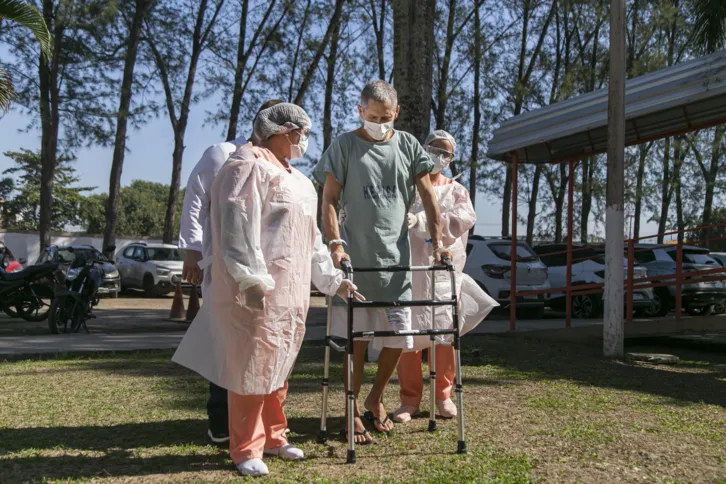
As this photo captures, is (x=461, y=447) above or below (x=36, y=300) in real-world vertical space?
below

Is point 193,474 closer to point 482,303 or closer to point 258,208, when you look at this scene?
point 258,208

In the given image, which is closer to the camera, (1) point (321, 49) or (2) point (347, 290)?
(2) point (347, 290)

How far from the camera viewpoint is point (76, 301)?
11164mm

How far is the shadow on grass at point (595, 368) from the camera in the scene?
661cm

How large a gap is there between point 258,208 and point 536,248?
16.3 meters

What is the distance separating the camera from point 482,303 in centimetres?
562

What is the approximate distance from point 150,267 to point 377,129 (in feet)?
61.5

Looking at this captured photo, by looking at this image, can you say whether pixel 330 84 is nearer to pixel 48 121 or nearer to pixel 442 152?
pixel 48 121

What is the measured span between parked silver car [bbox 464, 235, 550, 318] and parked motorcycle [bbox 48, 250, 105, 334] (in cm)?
748

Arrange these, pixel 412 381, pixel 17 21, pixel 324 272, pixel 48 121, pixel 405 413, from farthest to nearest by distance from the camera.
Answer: pixel 48 121, pixel 17 21, pixel 412 381, pixel 405 413, pixel 324 272

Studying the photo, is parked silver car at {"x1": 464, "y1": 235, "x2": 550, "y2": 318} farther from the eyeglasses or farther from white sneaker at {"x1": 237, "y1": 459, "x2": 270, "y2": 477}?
white sneaker at {"x1": 237, "y1": 459, "x2": 270, "y2": 477}

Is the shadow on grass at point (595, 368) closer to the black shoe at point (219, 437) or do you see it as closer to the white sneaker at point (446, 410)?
the white sneaker at point (446, 410)

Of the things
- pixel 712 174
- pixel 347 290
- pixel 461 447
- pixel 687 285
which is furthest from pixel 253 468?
pixel 712 174

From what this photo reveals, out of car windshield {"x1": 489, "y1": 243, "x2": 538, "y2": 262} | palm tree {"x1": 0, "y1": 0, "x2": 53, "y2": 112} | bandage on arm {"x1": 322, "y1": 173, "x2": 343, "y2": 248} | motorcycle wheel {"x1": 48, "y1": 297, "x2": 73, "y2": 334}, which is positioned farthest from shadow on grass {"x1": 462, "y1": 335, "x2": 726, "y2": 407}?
palm tree {"x1": 0, "y1": 0, "x2": 53, "y2": 112}
